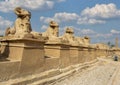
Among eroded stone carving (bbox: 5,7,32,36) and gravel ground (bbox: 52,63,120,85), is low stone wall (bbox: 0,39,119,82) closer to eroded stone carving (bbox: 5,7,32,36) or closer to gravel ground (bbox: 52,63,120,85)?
eroded stone carving (bbox: 5,7,32,36)

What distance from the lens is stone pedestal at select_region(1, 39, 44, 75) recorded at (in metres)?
8.02

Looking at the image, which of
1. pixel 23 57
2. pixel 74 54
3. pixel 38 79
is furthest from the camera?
pixel 74 54

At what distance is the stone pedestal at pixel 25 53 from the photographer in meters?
8.02

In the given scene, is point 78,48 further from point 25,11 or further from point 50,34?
point 25,11

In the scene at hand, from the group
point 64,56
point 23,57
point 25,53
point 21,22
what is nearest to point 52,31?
point 64,56

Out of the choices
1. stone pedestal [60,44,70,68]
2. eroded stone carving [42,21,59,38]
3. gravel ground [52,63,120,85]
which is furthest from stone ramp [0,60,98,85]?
eroded stone carving [42,21,59,38]

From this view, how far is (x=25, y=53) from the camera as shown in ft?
26.8

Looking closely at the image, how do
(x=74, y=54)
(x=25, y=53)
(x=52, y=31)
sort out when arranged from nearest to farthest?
(x=25, y=53) → (x=52, y=31) → (x=74, y=54)

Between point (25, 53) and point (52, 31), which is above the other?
point (52, 31)

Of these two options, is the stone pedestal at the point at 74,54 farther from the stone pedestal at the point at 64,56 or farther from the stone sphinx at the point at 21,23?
the stone sphinx at the point at 21,23

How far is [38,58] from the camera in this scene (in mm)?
9273

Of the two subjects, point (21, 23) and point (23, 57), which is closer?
point (23, 57)

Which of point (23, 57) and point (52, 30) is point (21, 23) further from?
A: point (52, 30)

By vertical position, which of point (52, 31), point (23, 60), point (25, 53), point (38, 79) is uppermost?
point (52, 31)
